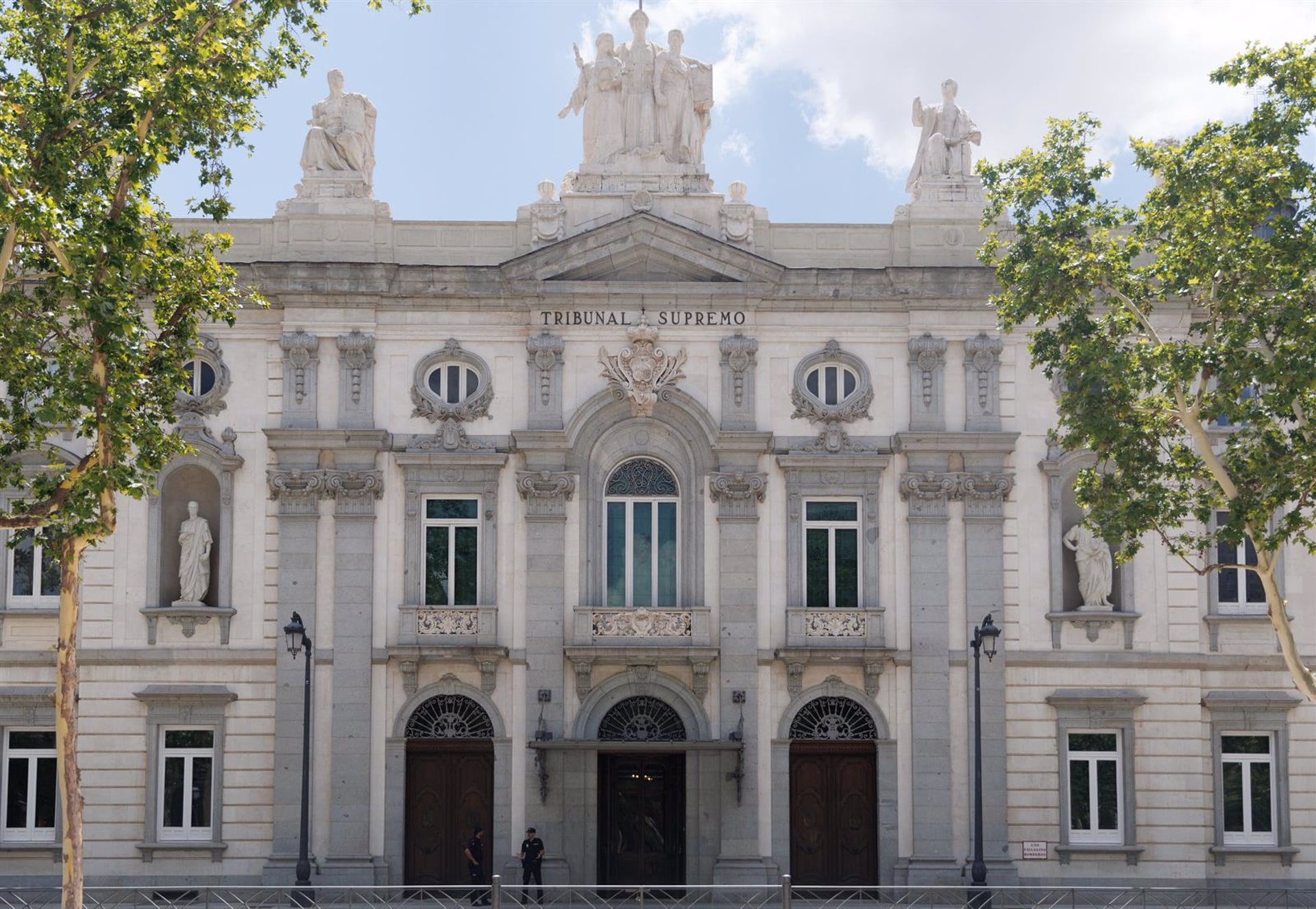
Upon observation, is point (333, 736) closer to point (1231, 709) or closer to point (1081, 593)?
point (1081, 593)

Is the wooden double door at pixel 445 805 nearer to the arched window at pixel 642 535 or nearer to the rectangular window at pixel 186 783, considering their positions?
the rectangular window at pixel 186 783

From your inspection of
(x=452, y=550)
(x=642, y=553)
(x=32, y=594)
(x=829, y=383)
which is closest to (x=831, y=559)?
(x=829, y=383)

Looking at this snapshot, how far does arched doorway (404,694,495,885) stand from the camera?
35.2m

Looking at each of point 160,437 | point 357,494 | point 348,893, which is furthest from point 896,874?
point 160,437

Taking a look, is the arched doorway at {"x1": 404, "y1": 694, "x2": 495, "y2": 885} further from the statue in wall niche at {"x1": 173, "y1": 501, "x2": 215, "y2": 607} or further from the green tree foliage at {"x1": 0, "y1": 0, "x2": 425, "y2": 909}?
the green tree foliage at {"x1": 0, "y1": 0, "x2": 425, "y2": 909}

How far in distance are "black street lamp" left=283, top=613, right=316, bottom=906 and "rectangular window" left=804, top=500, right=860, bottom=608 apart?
34.2 feet

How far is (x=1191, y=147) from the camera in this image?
90.1 ft

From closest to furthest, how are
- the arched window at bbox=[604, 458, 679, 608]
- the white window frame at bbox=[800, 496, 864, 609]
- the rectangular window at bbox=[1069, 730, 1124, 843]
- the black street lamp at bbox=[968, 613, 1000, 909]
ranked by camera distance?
the black street lamp at bbox=[968, 613, 1000, 909] < the rectangular window at bbox=[1069, 730, 1124, 843] < the white window frame at bbox=[800, 496, 864, 609] < the arched window at bbox=[604, 458, 679, 608]

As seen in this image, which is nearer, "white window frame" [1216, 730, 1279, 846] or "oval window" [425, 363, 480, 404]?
"white window frame" [1216, 730, 1279, 846]

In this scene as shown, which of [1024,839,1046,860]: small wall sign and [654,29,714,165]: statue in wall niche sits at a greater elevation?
[654,29,714,165]: statue in wall niche

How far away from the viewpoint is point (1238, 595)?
36656 millimetres

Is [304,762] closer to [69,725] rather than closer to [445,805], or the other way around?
[445,805]

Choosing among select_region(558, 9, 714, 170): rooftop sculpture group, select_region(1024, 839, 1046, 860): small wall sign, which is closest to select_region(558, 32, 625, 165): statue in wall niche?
select_region(558, 9, 714, 170): rooftop sculpture group

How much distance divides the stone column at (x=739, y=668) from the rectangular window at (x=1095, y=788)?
655 cm
